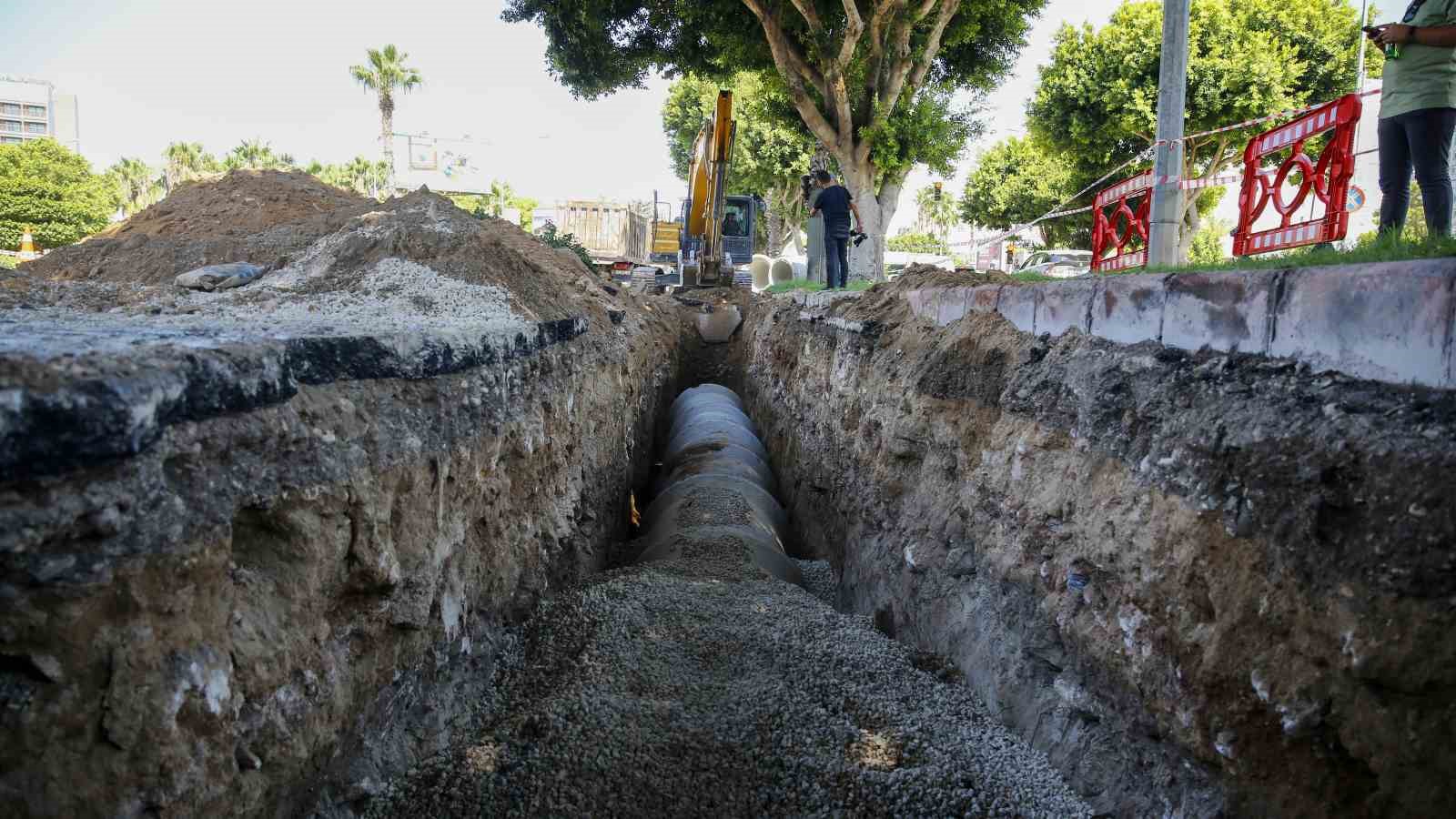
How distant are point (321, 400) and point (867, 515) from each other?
350cm

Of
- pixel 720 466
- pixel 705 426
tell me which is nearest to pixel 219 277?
pixel 720 466

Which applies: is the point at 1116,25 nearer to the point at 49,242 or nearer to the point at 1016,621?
the point at 1016,621

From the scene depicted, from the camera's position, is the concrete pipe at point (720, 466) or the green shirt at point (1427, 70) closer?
the green shirt at point (1427, 70)

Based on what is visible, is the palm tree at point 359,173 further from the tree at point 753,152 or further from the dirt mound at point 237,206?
the dirt mound at point 237,206

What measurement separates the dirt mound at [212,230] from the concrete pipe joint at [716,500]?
9.62 feet

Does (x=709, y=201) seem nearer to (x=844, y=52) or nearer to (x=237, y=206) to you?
(x=844, y=52)

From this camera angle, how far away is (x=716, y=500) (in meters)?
5.39

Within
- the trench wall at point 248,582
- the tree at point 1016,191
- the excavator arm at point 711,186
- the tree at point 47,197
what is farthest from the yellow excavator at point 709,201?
the tree at point 47,197

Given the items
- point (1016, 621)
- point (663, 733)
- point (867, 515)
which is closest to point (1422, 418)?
point (1016, 621)

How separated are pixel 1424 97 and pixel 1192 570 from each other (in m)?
3.25

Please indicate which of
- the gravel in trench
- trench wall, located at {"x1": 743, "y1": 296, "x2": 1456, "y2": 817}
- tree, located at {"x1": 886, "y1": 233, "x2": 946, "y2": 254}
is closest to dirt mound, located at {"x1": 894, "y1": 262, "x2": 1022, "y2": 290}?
trench wall, located at {"x1": 743, "y1": 296, "x2": 1456, "y2": 817}

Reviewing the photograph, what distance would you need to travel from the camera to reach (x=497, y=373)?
10.4 feet

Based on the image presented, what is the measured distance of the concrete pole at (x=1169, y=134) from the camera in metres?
6.25

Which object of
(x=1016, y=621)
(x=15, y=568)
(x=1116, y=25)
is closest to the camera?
(x=15, y=568)
